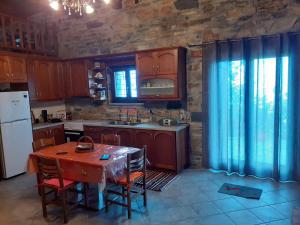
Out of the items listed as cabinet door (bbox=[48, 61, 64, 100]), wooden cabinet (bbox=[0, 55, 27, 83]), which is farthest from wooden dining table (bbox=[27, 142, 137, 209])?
cabinet door (bbox=[48, 61, 64, 100])

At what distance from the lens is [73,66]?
220 inches

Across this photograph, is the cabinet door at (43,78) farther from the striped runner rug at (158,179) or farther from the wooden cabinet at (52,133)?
the striped runner rug at (158,179)

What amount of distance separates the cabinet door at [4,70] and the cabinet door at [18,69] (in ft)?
0.29

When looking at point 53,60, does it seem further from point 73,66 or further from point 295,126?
point 295,126

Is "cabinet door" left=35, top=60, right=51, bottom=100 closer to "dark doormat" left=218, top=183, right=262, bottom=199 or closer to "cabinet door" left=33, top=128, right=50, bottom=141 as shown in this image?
"cabinet door" left=33, top=128, right=50, bottom=141

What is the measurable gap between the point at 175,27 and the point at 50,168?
3.26 metres

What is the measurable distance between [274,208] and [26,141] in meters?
4.28

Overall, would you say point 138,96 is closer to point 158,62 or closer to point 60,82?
point 158,62

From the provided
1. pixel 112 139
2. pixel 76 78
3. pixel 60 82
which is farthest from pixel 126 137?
pixel 60 82

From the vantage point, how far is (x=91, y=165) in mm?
2811

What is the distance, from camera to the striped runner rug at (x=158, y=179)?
3.80m

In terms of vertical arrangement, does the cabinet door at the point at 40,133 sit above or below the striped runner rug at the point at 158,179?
above

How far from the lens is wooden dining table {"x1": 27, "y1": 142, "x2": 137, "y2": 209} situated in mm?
2772

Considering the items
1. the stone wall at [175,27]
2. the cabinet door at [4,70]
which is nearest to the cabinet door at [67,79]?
the stone wall at [175,27]
